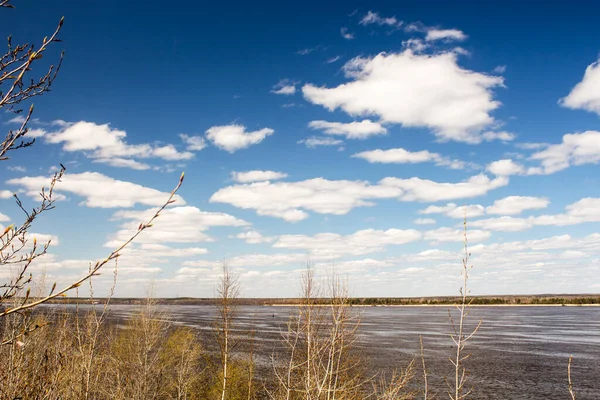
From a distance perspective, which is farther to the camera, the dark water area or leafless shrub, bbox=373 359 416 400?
the dark water area

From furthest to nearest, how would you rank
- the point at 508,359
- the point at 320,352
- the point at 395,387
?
the point at 508,359 < the point at 320,352 < the point at 395,387

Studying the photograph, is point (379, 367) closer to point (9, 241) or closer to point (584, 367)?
point (584, 367)

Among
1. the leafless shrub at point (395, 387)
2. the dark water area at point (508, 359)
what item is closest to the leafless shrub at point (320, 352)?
the leafless shrub at point (395, 387)

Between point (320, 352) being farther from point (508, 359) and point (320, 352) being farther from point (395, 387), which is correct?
point (508, 359)

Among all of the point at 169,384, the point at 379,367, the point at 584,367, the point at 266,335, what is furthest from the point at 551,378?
the point at 266,335

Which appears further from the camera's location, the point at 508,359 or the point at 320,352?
the point at 508,359

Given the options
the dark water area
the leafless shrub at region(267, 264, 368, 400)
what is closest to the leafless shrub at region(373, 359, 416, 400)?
the leafless shrub at region(267, 264, 368, 400)

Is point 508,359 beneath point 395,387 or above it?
beneath

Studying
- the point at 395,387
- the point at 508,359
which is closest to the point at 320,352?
the point at 395,387

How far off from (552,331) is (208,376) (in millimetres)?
69981

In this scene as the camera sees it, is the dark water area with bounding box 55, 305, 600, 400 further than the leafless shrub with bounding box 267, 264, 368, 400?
Yes

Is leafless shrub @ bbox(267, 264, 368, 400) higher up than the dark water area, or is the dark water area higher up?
leafless shrub @ bbox(267, 264, 368, 400)

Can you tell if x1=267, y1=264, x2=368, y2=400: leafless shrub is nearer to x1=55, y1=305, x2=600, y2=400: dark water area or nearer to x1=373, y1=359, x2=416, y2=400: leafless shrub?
x1=373, y1=359, x2=416, y2=400: leafless shrub

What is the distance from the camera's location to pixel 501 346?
58.9m
